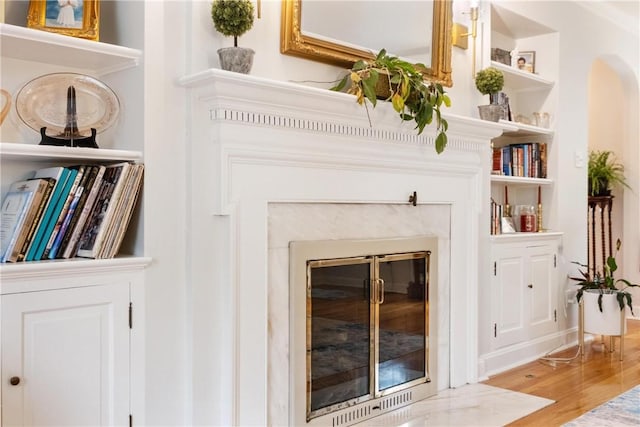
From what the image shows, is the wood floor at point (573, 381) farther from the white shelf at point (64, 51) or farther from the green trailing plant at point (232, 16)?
the white shelf at point (64, 51)

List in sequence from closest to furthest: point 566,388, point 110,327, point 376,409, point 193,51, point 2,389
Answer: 1. point 2,389
2. point 110,327
3. point 193,51
4. point 376,409
5. point 566,388

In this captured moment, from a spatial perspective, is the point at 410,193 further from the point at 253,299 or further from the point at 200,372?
the point at 200,372

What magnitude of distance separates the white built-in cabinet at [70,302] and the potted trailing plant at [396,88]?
93 centimetres

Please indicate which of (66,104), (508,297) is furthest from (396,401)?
(66,104)

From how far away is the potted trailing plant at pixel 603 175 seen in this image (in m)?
5.51

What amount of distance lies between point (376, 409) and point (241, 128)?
5.04 feet

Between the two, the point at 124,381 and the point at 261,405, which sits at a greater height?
the point at 124,381

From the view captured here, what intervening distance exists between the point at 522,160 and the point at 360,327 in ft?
6.51

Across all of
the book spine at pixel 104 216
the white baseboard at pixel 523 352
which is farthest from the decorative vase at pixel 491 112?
the book spine at pixel 104 216

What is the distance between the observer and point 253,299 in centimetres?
243

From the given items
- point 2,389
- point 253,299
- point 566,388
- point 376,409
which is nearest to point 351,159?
point 253,299

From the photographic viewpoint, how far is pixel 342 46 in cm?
286

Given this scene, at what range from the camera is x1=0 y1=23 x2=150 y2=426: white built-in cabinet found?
197 cm

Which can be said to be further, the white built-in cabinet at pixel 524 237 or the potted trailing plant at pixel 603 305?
the potted trailing plant at pixel 603 305
